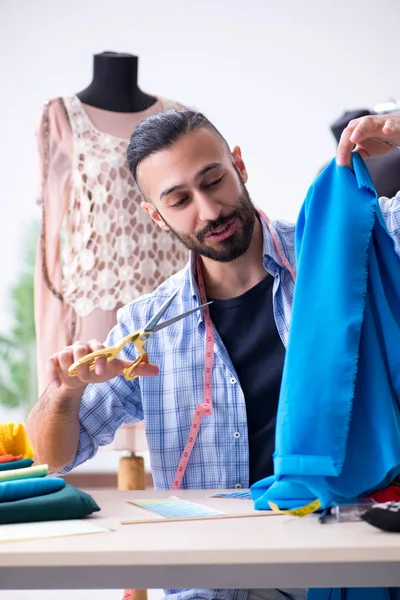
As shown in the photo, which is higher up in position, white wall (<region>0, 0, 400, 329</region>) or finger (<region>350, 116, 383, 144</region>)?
white wall (<region>0, 0, 400, 329</region>)

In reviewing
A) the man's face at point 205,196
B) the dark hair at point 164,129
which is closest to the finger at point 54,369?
the man's face at point 205,196

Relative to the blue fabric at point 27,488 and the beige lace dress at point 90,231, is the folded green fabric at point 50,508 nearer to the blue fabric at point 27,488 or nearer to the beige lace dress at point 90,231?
the blue fabric at point 27,488

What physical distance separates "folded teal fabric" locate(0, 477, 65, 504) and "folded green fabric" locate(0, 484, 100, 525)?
0.05 feet

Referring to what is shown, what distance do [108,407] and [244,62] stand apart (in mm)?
3319

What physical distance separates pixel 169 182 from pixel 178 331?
1.16 ft

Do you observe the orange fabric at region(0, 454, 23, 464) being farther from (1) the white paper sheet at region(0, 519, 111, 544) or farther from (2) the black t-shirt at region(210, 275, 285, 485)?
(2) the black t-shirt at region(210, 275, 285, 485)

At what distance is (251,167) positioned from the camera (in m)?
4.82

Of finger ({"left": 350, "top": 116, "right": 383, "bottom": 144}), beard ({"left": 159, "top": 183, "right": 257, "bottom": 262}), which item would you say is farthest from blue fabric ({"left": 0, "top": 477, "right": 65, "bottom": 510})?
beard ({"left": 159, "top": 183, "right": 257, "bottom": 262})

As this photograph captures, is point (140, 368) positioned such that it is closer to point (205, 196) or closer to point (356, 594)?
point (356, 594)

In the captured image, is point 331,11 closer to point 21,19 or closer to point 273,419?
point 21,19

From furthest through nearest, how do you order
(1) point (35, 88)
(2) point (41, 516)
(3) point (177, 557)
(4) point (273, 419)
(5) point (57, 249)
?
(1) point (35, 88) → (5) point (57, 249) → (4) point (273, 419) → (2) point (41, 516) → (3) point (177, 557)

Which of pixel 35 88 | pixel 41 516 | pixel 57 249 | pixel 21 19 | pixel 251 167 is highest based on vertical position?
pixel 21 19

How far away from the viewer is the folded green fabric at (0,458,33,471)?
1.28 meters

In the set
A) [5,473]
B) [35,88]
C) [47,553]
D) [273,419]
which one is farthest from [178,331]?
[35,88]
